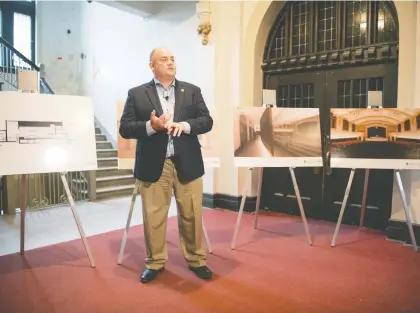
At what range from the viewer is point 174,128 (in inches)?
90.2

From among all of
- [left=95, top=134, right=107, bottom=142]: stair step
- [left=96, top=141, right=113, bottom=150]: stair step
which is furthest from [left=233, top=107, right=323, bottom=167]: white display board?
[left=95, top=134, right=107, bottom=142]: stair step

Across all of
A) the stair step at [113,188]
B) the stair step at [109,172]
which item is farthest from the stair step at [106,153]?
the stair step at [113,188]

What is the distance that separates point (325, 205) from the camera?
439 cm

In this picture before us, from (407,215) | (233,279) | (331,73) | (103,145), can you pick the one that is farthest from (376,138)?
(103,145)

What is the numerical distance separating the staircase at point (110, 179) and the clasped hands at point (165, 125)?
3488 mm

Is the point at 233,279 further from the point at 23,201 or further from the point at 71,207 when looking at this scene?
the point at 23,201

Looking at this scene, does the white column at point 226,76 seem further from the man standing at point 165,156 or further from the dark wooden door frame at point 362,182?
the man standing at point 165,156

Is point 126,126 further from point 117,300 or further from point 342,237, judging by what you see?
point 342,237

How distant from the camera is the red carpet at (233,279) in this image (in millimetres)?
2182

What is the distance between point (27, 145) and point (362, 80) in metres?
3.35

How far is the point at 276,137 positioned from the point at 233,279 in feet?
4.55

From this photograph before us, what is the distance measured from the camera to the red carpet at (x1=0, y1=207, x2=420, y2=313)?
218 cm

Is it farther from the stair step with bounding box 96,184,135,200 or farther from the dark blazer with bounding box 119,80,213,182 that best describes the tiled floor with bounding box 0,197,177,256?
the dark blazer with bounding box 119,80,213,182

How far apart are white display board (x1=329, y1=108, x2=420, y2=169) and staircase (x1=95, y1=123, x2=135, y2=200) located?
3478 millimetres
